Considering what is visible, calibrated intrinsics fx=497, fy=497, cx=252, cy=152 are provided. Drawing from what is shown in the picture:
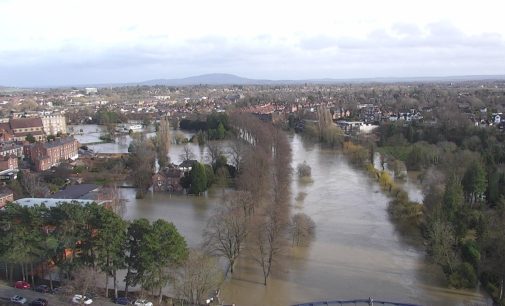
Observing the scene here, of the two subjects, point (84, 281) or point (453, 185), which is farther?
point (453, 185)

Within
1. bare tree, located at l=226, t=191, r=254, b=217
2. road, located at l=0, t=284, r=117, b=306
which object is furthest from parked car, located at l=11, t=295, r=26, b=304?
bare tree, located at l=226, t=191, r=254, b=217

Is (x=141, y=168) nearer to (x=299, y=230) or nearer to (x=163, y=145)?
(x=163, y=145)

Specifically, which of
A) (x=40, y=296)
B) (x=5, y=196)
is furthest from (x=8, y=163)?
(x=40, y=296)

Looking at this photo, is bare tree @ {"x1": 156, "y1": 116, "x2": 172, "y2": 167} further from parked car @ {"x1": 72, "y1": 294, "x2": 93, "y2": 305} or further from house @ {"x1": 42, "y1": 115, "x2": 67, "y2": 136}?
parked car @ {"x1": 72, "y1": 294, "x2": 93, "y2": 305}

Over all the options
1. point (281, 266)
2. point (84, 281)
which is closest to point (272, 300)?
point (281, 266)

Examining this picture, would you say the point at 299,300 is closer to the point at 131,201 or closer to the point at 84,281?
the point at 84,281

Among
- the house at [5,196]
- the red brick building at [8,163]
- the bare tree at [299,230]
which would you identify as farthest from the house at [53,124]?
the bare tree at [299,230]
